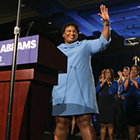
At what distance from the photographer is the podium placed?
1151 mm

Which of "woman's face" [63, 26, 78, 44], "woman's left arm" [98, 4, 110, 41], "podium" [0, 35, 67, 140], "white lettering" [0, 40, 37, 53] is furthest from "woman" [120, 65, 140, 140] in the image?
"white lettering" [0, 40, 37, 53]

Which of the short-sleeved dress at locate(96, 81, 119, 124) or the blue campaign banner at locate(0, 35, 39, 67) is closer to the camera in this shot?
the blue campaign banner at locate(0, 35, 39, 67)

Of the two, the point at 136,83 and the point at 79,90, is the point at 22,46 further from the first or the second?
the point at 136,83

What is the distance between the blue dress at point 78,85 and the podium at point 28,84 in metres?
0.53

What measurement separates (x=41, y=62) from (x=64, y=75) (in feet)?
2.46

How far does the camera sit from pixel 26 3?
19.4ft

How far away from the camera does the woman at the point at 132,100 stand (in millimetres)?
3781

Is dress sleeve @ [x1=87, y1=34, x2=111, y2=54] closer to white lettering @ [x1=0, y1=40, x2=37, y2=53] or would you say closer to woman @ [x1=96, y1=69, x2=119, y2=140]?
white lettering @ [x1=0, y1=40, x2=37, y2=53]

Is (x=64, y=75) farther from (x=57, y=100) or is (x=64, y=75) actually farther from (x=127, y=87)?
(x=127, y=87)

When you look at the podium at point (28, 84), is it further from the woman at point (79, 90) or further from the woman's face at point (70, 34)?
the woman's face at point (70, 34)

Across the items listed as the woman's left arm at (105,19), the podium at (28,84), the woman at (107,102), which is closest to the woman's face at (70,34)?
the woman's left arm at (105,19)

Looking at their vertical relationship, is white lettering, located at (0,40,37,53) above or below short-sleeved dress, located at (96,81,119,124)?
above

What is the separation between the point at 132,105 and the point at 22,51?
306 cm

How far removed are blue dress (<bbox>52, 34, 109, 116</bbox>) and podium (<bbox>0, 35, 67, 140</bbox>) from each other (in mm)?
534
